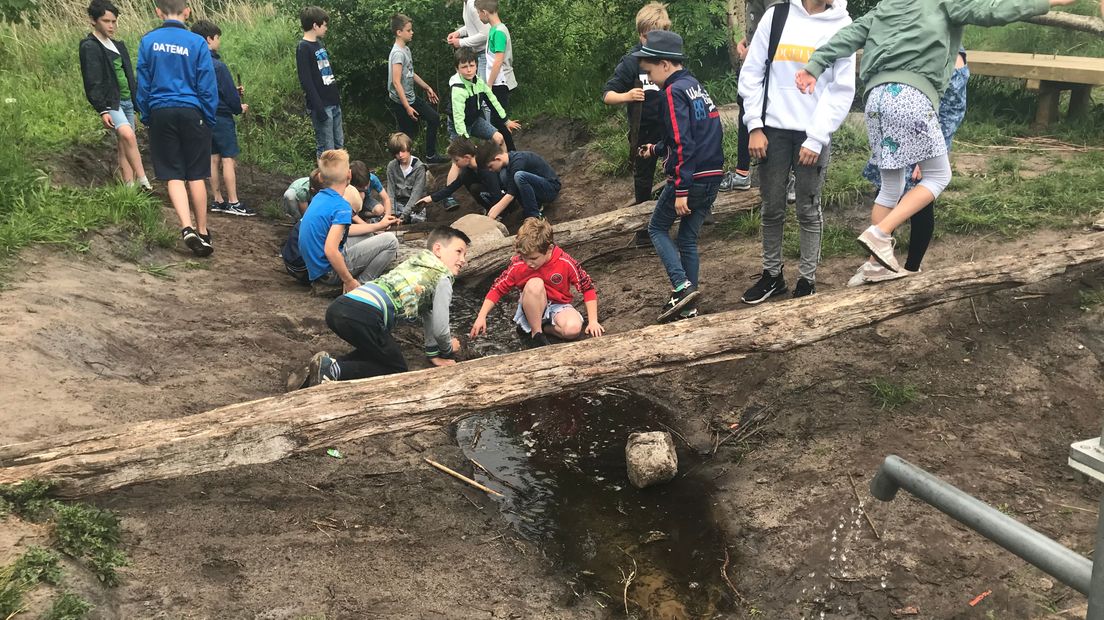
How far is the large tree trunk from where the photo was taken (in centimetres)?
846

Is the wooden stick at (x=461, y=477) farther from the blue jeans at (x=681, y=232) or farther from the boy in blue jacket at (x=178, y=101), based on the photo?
the boy in blue jacket at (x=178, y=101)

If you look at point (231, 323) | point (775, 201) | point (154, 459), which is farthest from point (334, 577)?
point (775, 201)

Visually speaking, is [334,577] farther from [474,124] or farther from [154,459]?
[474,124]

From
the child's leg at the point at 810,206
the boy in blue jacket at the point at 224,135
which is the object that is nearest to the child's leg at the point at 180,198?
the boy in blue jacket at the point at 224,135

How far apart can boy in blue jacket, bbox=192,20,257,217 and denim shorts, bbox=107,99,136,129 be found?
74cm

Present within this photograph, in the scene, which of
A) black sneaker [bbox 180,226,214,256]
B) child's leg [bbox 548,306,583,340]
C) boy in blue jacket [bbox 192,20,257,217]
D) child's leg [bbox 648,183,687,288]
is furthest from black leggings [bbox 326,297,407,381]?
boy in blue jacket [bbox 192,20,257,217]

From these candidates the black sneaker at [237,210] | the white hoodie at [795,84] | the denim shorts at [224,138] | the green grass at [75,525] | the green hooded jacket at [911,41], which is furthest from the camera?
the black sneaker at [237,210]

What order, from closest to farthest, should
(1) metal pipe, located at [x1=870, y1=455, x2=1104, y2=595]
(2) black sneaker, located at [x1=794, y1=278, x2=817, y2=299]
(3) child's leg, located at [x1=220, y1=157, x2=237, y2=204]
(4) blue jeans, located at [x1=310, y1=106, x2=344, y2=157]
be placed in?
(1) metal pipe, located at [x1=870, y1=455, x2=1104, y2=595], (2) black sneaker, located at [x1=794, y1=278, x2=817, y2=299], (3) child's leg, located at [x1=220, y1=157, x2=237, y2=204], (4) blue jeans, located at [x1=310, y1=106, x2=344, y2=157]

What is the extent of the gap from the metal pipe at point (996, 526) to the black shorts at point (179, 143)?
6102mm

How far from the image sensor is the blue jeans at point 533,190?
7602 millimetres

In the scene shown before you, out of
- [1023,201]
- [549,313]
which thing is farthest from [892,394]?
[1023,201]

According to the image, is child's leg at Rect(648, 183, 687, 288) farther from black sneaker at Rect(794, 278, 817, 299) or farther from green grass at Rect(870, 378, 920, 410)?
green grass at Rect(870, 378, 920, 410)

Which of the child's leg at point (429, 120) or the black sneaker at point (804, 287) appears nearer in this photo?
the black sneaker at point (804, 287)

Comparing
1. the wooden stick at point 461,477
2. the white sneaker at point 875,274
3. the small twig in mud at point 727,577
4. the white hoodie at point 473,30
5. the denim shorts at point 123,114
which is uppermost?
the white hoodie at point 473,30
